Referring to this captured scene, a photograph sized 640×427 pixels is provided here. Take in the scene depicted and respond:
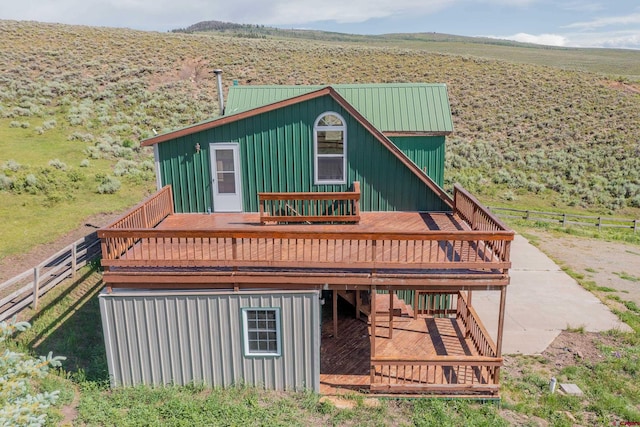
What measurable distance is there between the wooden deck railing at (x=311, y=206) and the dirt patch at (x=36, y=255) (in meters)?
4.51

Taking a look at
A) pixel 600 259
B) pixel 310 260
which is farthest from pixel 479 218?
pixel 600 259

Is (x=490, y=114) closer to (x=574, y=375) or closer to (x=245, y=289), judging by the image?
(x=574, y=375)

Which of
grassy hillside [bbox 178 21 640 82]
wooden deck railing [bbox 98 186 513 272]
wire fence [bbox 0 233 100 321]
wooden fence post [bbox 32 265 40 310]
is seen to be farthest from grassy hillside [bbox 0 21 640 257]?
grassy hillside [bbox 178 21 640 82]

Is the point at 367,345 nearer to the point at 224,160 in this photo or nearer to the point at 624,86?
the point at 224,160

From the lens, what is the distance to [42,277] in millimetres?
11766

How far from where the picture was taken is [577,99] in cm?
4025

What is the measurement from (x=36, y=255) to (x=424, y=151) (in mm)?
12070

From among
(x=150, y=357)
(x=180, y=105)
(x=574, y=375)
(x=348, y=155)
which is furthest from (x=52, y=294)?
(x=180, y=105)

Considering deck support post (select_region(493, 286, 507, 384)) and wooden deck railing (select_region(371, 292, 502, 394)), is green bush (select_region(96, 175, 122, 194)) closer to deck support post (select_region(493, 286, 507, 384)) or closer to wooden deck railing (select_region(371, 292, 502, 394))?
wooden deck railing (select_region(371, 292, 502, 394))

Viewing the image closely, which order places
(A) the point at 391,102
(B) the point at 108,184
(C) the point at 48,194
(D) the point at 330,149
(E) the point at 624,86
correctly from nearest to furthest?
(D) the point at 330,149 < (A) the point at 391,102 < (C) the point at 48,194 < (B) the point at 108,184 < (E) the point at 624,86

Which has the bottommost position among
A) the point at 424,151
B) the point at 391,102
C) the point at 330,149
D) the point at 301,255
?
the point at 301,255

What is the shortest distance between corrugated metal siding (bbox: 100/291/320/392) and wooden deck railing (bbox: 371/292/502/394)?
52.1 inches

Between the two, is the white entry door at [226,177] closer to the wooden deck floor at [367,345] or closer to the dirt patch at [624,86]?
the wooden deck floor at [367,345]

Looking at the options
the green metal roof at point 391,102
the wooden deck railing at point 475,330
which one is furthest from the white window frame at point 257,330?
the green metal roof at point 391,102
